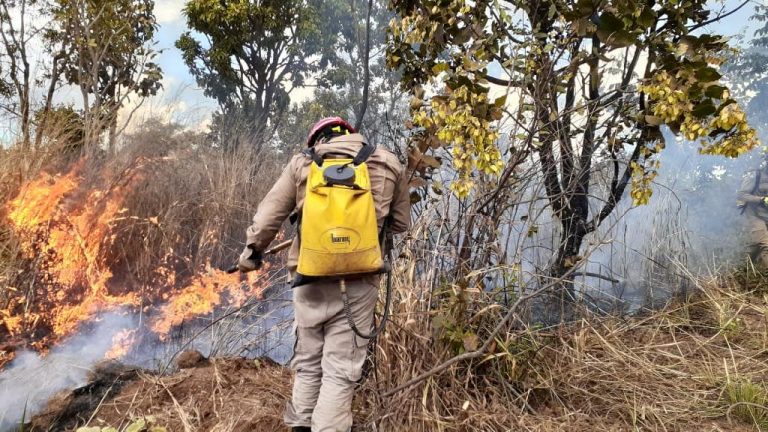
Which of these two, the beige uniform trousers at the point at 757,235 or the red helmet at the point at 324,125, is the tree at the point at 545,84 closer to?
the red helmet at the point at 324,125

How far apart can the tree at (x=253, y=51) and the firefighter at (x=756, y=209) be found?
7.01m

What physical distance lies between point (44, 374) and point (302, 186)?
7.26ft

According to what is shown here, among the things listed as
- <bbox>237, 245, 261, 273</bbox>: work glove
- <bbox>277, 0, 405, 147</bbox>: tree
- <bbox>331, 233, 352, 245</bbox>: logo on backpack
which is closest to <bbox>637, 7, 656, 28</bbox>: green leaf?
<bbox>331, 233, 352, 245</bbox>: logo on backpack

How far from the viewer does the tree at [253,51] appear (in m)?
9.86

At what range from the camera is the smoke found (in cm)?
287

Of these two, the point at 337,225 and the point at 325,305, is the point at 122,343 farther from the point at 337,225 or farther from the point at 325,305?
the point at 337,225

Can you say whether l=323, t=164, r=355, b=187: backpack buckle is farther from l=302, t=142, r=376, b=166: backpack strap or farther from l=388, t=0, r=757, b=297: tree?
l=388, t=0, r=757, b=297: tree

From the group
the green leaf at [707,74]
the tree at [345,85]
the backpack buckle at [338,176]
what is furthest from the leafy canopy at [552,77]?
the tree at [345,85]

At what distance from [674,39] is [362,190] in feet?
7.74

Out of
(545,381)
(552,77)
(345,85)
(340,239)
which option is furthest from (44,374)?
(345,85)

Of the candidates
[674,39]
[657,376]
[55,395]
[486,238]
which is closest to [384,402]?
[486,238]

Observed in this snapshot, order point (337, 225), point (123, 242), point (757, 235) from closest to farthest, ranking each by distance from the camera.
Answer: point (337, 225) < point (123, 242) < point (757, 235)

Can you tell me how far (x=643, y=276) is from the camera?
436 centimetres

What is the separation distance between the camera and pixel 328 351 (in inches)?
93.0
